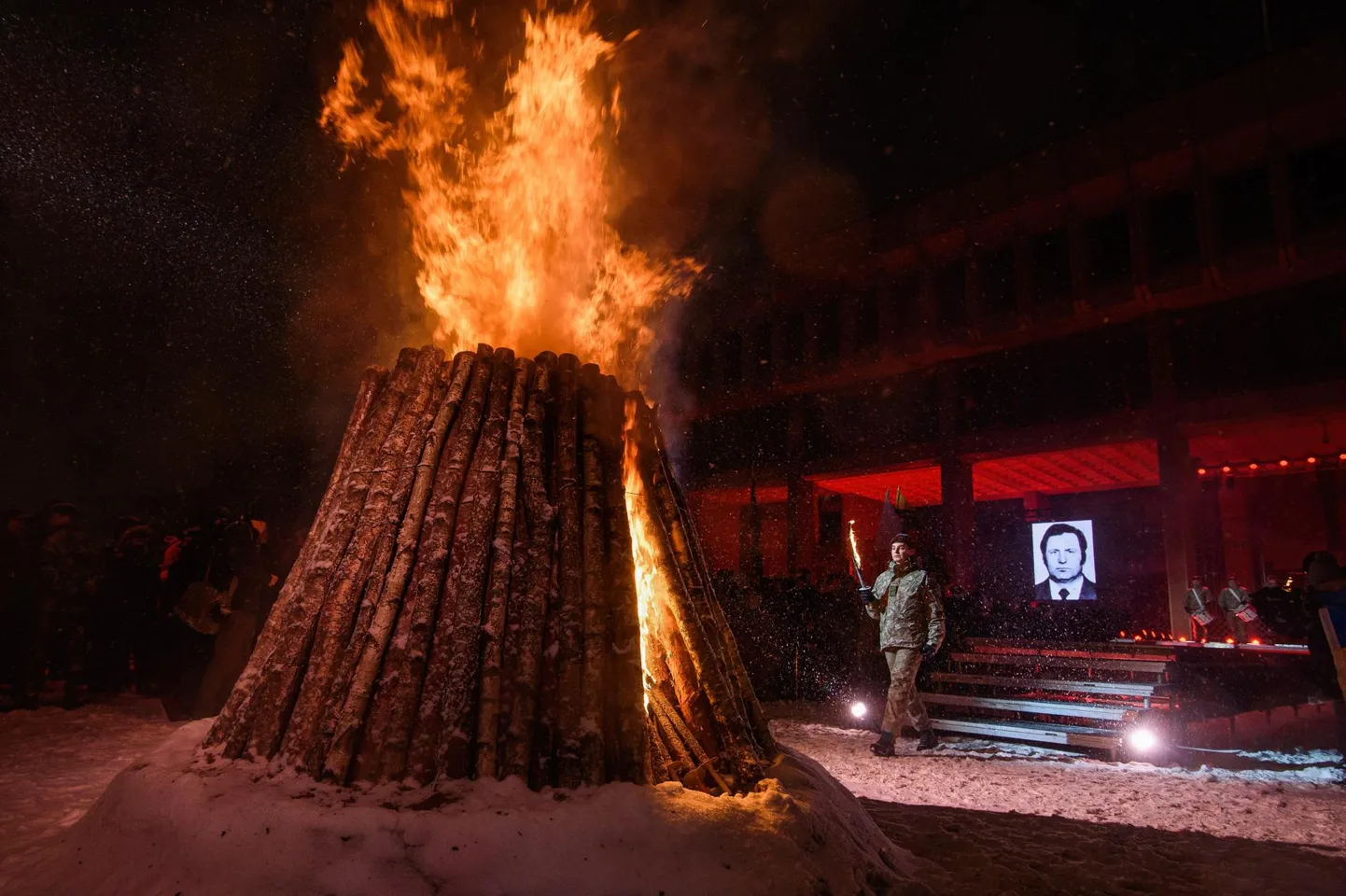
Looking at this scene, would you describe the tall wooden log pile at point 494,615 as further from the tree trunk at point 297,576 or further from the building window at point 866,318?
the building window at point 866,318

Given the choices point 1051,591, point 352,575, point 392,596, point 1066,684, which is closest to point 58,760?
point 352,575

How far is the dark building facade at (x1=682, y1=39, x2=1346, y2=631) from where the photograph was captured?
42.2ft

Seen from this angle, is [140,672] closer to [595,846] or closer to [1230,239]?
[595,846]

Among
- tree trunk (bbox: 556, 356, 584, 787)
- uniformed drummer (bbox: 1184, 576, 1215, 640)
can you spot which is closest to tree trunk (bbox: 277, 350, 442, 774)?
tree trunk (bbox: 556, 356, 584, 787)

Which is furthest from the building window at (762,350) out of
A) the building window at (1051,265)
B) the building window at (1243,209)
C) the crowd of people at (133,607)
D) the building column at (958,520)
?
the crowd of people at (133,607)

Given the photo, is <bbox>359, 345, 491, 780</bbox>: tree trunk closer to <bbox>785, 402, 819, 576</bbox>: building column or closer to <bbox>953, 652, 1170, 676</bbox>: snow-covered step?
<bbox>953, 652, 1170, 676</bbox>: snow-covered step

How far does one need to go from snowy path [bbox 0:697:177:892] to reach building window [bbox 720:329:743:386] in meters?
14.5

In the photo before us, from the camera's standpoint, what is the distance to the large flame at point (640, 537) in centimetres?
373

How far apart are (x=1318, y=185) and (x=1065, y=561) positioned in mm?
Result: 8267

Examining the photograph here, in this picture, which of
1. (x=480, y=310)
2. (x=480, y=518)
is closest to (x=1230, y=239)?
(x=480, y=310)

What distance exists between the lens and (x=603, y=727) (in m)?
3.02

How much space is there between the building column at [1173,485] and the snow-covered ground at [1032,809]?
5960 mm

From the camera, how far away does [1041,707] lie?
8.45m

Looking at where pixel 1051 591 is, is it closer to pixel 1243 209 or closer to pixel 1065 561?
pixel 1065 561
